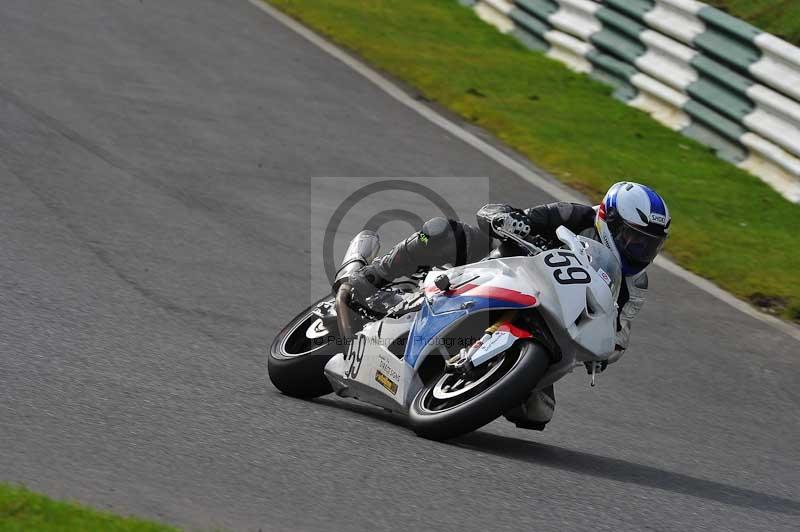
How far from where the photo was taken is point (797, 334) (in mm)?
8766

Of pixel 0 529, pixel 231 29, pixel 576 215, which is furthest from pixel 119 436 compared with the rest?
pixel 231 29

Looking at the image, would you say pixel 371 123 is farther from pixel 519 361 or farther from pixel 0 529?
pixel 0 529

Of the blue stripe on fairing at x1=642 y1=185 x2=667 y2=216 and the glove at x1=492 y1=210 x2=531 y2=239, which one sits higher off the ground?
the blue stripe on fairing at x1=642 y1=185 x2=667 y2=216

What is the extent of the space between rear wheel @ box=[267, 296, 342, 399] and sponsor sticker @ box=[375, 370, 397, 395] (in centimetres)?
45

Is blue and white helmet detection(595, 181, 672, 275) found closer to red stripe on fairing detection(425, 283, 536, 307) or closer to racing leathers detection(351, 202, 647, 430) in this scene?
racing leathers detection(351, 202, 647, 430)

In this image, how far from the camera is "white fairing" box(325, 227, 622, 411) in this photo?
5414 millimetres

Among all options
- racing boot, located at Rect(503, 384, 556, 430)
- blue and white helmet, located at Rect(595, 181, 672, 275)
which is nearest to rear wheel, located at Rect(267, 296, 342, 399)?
racing boot, located at Rect(503, 384, 556, 430)

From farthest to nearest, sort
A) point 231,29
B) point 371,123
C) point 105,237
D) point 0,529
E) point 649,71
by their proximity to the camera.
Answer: point 231,29 → point 649,71 → point 371,123 → point 105,237 → point 0,529

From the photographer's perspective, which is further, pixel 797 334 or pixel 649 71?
pixel 649 71

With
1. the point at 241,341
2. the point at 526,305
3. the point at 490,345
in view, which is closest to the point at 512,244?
the point at 526,305

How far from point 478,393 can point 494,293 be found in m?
0.44

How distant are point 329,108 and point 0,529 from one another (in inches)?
346

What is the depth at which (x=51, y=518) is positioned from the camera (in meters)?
3.86

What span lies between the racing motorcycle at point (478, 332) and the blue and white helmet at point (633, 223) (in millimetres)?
90
